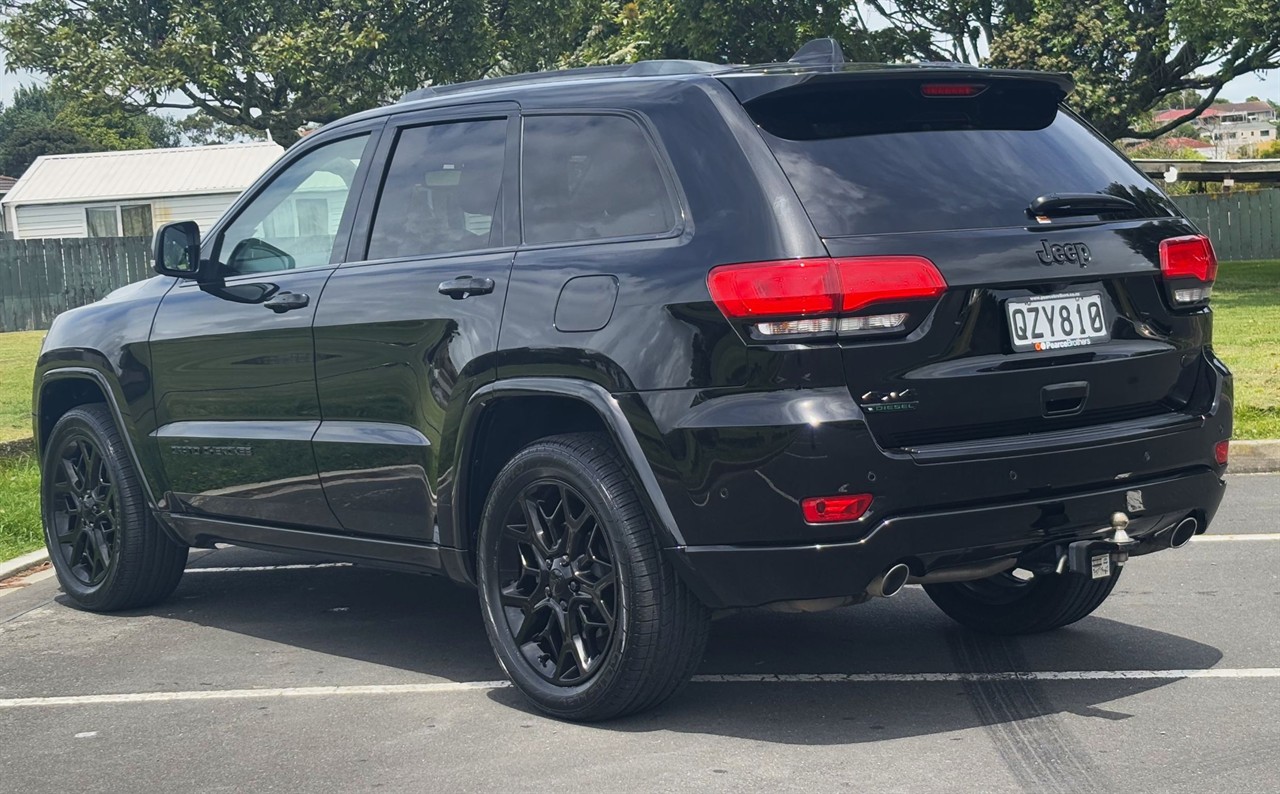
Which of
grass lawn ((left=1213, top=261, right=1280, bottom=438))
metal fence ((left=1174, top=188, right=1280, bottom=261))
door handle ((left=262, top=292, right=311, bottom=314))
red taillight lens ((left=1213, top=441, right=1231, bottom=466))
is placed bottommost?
metal fence ((left=1174, top=188, right=1280, bottom=261))

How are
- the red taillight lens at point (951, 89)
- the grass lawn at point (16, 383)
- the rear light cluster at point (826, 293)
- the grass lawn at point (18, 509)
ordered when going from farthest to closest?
1. the grass lawn at point (16, 383)
2. the grass lawn at point (18, 509)
3. the red taillight lens at point (951, 89)
4. the rear light cluster at point (826, 293)

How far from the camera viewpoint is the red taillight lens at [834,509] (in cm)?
438

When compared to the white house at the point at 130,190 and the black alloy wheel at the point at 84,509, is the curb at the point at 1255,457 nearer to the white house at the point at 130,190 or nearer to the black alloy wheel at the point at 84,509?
the black alloy wheel at the point at 84,509

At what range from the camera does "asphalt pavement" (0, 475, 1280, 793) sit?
4.49 metres

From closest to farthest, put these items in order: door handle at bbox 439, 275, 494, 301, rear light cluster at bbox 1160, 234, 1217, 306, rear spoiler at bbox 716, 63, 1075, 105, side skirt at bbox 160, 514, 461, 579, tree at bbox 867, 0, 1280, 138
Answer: rear spoiler at bbox 716, 63, 1075, 105, rear light cluster at bbox 1160, 234, 1217, 306, door handle at bbox 439, 275, 494, 301, side skirt at bbox 160, 514, 461, 579, tree at bbox 867, 0, 1280, 138

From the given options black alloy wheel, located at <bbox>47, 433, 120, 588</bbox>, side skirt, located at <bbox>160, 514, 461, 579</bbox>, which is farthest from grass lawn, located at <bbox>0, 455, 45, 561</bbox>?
side skirt, located at <bbox>160, 514, 461, 579</bbox>

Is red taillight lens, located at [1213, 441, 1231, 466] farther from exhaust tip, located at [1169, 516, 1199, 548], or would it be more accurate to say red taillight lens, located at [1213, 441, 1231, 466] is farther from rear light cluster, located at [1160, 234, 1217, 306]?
rear light cluster, located at [1160, 234, 1217, 306]

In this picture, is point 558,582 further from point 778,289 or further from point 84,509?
point 84,509

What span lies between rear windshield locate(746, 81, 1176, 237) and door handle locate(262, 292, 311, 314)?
6.18ft

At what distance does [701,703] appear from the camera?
5.19 m

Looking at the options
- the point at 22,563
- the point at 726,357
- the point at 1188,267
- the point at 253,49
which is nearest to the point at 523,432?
the point at 726,357

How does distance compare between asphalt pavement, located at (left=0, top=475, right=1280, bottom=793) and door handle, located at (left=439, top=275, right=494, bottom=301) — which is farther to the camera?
door handle, located at (left=439, top=275, right=494, bottom=301)

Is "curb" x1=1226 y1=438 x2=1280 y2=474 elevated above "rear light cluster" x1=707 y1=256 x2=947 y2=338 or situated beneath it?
situated beneath

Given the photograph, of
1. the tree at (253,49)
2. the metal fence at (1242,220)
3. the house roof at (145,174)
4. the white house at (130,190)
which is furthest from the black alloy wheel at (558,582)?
the metal fence at (1242,220)
